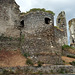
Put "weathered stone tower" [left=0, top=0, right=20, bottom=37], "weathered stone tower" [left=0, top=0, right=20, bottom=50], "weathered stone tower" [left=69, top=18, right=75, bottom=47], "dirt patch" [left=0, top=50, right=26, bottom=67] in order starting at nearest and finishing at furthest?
1. "dirt patch" [left=0, top=50, right=26, bottom=67]
2. "weathered stone tower" [left=0, top=0, right=20, bottom=50]
3. "weathered stone tower" [left=0, top=0, right=20, bottom=37]
4. "weathered stone tower" [left=69, top=18, right=75, bottom=47]

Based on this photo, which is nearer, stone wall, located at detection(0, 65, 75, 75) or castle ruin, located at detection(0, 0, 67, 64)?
stone wall, located at detection(0, 65, 75, 75)

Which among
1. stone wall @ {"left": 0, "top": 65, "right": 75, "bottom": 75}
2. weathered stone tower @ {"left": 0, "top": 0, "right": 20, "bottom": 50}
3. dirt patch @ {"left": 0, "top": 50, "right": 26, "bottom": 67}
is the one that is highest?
weathered stone tower @ {"left": 0, "top": 0, "right": 20, "bottom": 50}

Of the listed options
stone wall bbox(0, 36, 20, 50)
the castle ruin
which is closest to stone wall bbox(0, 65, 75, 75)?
the castle ruin

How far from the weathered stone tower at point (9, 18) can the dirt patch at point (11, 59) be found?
3.83 metres

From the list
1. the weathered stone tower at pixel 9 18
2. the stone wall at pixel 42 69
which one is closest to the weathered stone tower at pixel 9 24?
the weathered stone tower at pixel 9 18

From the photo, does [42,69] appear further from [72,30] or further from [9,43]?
[72,30]

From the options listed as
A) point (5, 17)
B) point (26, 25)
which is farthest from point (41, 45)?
point (5, 17)

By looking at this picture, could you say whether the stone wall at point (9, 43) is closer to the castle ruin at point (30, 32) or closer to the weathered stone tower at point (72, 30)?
the castle ruin at point (30, 32)

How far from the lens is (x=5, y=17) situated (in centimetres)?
3053

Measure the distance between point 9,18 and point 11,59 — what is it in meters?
8.33

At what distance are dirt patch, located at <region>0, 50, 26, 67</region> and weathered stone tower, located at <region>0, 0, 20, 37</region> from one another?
151 inches

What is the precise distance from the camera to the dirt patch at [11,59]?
82.4 feet

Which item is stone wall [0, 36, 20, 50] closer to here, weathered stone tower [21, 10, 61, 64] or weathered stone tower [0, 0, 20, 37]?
weathered stone tower [0, 0, 20, 37]

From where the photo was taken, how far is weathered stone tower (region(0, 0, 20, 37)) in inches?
1187
